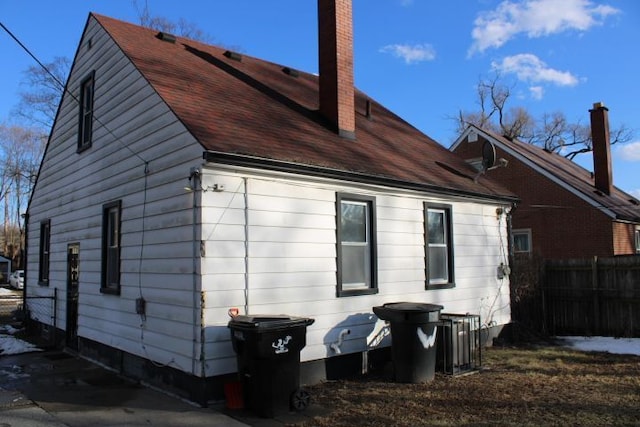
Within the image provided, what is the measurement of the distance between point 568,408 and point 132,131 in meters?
7.53

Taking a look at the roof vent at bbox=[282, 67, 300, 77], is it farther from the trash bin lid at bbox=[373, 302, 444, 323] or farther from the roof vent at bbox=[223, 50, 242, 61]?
the trash bin lid at bbox=[373, 302, 444, 323]

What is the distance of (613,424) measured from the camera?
6.03 meters

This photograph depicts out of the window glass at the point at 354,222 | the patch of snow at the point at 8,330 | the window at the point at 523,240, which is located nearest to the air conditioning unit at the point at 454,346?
the window glass at the point at 354,222

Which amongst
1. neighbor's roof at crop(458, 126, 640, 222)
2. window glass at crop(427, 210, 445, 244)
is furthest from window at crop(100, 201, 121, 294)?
neighbor's roof at crop(458, 126, 640, 222)

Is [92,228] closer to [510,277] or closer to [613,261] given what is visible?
[510,277]

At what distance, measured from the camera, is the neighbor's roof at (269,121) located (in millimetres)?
7836

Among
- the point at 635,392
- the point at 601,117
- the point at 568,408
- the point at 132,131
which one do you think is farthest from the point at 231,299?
the point at 601,117

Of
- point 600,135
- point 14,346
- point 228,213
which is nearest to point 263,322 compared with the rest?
point 228,213

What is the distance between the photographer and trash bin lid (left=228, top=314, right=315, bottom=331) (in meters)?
6.29

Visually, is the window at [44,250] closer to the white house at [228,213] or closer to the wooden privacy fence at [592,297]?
the white house at [228,213]

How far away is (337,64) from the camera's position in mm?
10430

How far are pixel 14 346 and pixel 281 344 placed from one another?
24.8 feet

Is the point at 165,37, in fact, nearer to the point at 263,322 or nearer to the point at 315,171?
the point at 315,171

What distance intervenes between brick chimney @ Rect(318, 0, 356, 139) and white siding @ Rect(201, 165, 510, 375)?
2.06 metres
